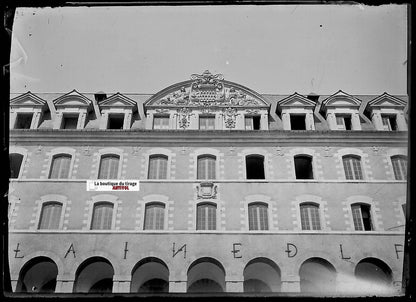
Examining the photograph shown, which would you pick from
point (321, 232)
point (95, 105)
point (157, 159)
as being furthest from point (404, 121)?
point (95, 105)

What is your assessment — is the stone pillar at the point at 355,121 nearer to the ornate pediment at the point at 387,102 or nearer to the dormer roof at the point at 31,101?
the ornate pediment at the point at 387,102

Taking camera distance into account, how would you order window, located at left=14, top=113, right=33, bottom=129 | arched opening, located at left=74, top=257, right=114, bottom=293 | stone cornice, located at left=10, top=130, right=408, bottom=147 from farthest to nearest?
window, located at left=14, top=113, right=33, bottom=129 → stone cornice, located at left=10, top=130, right=408, bottom=147 → arched opening, located at left=74, top=257, right=114, bottom=293

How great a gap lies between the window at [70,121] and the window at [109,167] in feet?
9.24

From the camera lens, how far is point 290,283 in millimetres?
18969

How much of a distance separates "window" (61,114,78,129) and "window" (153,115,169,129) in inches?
166

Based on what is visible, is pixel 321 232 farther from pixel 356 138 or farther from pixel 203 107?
pixel 203 107

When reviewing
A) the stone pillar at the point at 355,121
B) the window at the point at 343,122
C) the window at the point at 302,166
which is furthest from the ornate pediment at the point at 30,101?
the stone pillar at the point at 355,121

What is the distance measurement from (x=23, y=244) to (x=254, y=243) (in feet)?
33.4

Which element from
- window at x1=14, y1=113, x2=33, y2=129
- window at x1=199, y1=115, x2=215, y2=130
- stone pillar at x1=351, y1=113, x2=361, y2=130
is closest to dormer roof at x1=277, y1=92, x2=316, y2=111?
stone pillar at x1=351, y1=113, x2=361, y2=130

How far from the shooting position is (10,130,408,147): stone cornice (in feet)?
74.1

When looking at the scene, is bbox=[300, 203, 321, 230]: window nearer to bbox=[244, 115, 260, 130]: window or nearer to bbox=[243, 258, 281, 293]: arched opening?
bbox=[243, 258, 281, 293]: arched opening

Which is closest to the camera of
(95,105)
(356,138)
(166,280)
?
(166,280)

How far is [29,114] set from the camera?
76.1 ft

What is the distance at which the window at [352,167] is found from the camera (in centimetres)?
2203
